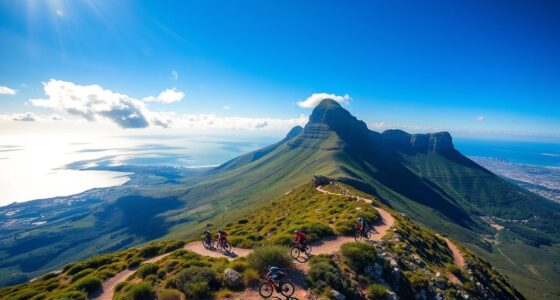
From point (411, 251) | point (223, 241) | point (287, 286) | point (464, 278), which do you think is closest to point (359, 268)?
point (287, 286)

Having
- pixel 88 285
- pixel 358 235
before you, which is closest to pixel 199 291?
pixel 88 285

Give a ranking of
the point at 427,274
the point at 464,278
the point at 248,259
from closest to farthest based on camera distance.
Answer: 1. the point at 248,259
2. the point at 427,274
3. the point at 464,278

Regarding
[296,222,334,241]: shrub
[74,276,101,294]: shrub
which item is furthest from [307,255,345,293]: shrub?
[74,276,101,294]: shrub

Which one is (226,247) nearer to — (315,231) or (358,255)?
(315,231)

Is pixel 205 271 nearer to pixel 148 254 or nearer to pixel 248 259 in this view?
pixel 248 259

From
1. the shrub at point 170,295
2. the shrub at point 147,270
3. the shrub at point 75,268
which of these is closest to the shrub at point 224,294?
the shrub at point 170,295

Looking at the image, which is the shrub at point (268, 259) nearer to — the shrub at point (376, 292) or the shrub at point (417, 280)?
the shrub at point (376, 292)
